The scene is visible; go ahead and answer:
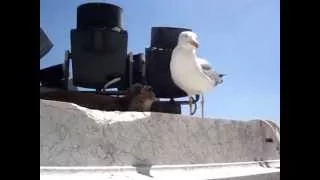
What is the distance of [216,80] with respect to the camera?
367 cm

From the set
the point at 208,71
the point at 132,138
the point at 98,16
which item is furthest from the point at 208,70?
the point at 132,138

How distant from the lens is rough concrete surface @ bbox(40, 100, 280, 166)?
6.34ft

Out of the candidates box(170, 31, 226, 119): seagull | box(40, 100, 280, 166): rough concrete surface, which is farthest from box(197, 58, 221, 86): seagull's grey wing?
box(40, 100, 280, 166): rough concrete surface

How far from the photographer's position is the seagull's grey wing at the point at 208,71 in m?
3.52

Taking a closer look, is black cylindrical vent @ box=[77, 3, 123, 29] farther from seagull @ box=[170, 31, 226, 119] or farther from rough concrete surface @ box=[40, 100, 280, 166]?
rough concrete surface @ box=[40, 100, 280, 166]

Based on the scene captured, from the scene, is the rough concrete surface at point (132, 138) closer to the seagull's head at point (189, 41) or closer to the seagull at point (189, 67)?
the seagull at point (189, 67)

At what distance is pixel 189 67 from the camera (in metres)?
3.36

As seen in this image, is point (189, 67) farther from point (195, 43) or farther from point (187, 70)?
point (195, 43)

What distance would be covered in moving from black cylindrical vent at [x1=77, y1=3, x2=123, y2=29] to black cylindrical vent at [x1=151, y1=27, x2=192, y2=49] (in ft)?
1.46

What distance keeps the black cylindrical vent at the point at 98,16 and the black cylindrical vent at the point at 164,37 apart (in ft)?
1.46

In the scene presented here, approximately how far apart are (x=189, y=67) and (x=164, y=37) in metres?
0.60
